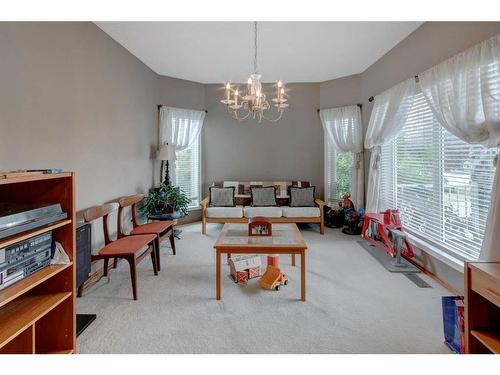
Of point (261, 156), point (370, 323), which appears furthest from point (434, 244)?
point (261, 156)

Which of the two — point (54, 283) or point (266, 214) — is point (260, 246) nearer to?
point (54, 283)

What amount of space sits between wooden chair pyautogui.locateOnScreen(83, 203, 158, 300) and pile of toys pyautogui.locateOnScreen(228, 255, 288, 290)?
921 millimetres

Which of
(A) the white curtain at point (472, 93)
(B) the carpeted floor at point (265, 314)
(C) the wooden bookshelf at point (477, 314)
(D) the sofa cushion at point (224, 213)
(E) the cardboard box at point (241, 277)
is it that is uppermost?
(A) the white curtain at point (472, 93)

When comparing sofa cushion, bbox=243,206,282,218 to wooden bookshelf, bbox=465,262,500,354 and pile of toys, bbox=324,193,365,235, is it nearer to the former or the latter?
pile of toys, bbox=324,193,365,235

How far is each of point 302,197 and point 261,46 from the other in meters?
2.55

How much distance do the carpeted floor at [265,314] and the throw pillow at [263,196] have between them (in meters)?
1.74

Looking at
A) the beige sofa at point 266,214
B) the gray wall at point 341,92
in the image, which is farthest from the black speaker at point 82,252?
the gray wall at point 341,92

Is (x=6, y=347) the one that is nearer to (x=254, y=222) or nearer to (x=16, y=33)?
(x=254, y=222)

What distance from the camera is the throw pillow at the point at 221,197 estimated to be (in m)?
4.65

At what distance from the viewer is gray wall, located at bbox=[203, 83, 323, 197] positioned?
16.8ft

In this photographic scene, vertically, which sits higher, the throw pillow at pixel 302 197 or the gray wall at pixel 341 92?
the gray wall at pixel 341 92

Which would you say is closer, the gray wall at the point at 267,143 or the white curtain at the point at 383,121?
the white curtain at the point at 383,121

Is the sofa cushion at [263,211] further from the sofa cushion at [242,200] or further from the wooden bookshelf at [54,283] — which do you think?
the wooden bookshelf at [54,283]

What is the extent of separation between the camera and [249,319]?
202 centimetres
